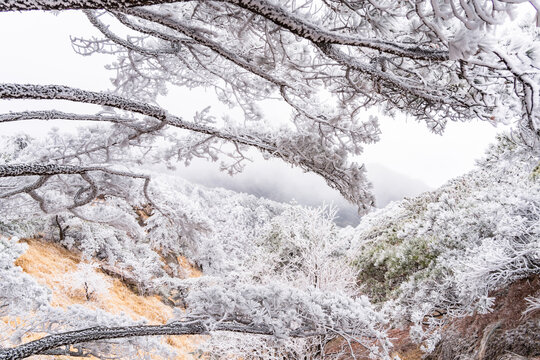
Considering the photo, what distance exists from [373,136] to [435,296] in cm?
512

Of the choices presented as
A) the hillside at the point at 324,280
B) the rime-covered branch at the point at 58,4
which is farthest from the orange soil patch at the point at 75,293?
the rime-covered branch at the point at 58,4

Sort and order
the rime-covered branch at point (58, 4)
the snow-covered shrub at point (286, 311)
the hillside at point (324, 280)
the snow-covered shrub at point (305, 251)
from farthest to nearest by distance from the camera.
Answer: the snow-covered shrub at point (305, 251) → the hillside at point (324, 280) → the snow-covered shrub at point (286, 311) → the rime-covered branch at point (58, 4)

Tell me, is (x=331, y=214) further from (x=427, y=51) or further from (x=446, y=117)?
(x=427, y=51)

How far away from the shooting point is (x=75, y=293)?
11523mm

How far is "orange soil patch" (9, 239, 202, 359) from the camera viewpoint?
1077 centimetres

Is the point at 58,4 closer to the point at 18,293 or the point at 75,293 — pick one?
the point at 18,293

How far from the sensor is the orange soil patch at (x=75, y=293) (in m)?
10.8

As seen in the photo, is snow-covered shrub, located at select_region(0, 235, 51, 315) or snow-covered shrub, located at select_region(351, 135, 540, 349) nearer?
snow-covered shrub, located at select_region(0, 235, 51, 315)

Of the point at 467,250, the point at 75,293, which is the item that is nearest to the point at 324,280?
the point at 467,250

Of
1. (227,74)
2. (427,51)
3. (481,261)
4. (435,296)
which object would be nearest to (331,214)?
(435,296)

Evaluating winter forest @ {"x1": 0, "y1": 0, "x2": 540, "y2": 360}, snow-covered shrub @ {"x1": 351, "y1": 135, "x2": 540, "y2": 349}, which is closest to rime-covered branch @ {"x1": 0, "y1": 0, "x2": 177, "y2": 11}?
winter forest @ {"x1": 0, "y1": 0, "x2": 540, "y2": 360}

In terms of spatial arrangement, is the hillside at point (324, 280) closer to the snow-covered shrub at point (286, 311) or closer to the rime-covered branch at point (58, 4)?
the snow-covered shrub at point (286, 311)

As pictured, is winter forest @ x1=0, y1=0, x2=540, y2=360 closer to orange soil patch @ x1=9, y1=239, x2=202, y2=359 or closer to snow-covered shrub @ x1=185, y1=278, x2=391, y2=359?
snow-covered shrub @ x1=185, y1=278, x2=391, y2=359

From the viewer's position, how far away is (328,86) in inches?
109
